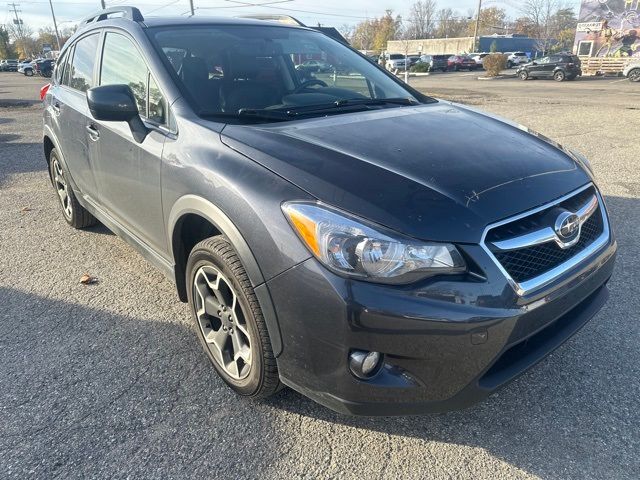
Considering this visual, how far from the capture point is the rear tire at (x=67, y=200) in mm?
4488

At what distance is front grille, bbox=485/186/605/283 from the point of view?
6.06 feet

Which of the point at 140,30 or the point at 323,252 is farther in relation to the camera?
the point at 140,30

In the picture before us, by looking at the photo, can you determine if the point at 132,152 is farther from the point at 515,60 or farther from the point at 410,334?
the point at 515,60

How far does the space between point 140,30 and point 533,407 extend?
3067 mm

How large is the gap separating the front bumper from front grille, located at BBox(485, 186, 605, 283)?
0.07 metres

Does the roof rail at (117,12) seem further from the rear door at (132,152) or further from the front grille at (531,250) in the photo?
the front grille at (531,250)

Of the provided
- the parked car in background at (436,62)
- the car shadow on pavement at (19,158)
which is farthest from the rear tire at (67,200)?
the parked car in background at (436,62)

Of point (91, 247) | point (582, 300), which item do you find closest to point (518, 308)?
point (582, 300)

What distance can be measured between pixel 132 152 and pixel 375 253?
1797mm

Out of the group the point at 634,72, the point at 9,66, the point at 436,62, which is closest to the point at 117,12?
the point at 634,72

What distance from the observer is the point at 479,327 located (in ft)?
5.76

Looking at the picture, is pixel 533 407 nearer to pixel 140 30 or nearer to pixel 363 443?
pixel 363 443

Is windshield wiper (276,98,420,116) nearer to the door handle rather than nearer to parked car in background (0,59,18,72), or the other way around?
the door handle

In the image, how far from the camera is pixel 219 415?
2.34 m
